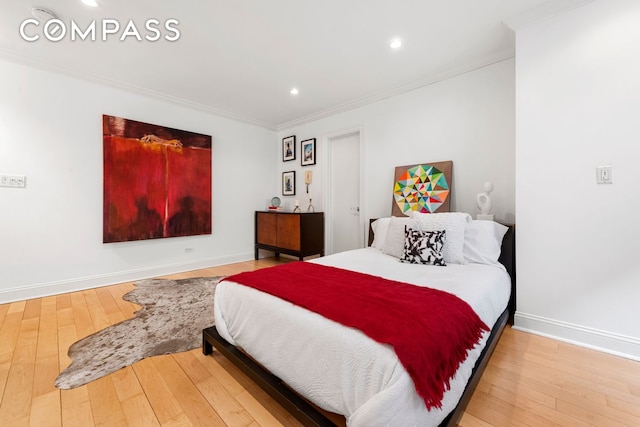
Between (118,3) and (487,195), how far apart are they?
3531mm

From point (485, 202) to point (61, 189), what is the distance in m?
4.57

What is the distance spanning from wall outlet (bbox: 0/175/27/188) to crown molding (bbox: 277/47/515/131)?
357 cm

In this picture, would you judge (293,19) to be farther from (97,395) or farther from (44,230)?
(44,230)

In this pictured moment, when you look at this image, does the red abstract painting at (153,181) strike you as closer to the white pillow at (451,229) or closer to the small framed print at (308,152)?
the small framed print at (308,152)

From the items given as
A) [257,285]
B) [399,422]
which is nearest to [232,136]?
[257,285]

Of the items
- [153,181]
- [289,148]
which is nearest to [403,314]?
[153,181]

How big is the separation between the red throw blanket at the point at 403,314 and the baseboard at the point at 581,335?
1.21m

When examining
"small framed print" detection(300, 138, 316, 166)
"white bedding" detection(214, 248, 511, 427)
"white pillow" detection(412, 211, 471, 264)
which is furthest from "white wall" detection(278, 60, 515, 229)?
"white bedding" detection(214, 248, 511, 427)

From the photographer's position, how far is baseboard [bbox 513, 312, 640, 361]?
176cm

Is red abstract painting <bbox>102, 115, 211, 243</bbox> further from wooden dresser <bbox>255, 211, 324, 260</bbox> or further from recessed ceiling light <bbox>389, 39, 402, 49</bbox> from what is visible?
recessed ceiling light <bbox>389, 39, 402, 49</bbox>

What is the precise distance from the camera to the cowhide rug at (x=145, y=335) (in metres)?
1.62

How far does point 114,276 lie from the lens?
10.8 ft

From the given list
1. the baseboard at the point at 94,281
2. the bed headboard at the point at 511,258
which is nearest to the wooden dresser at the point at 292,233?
the baseboard at the point at 94,281

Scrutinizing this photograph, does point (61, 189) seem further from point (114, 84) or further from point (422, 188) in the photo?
point (422, 188)
